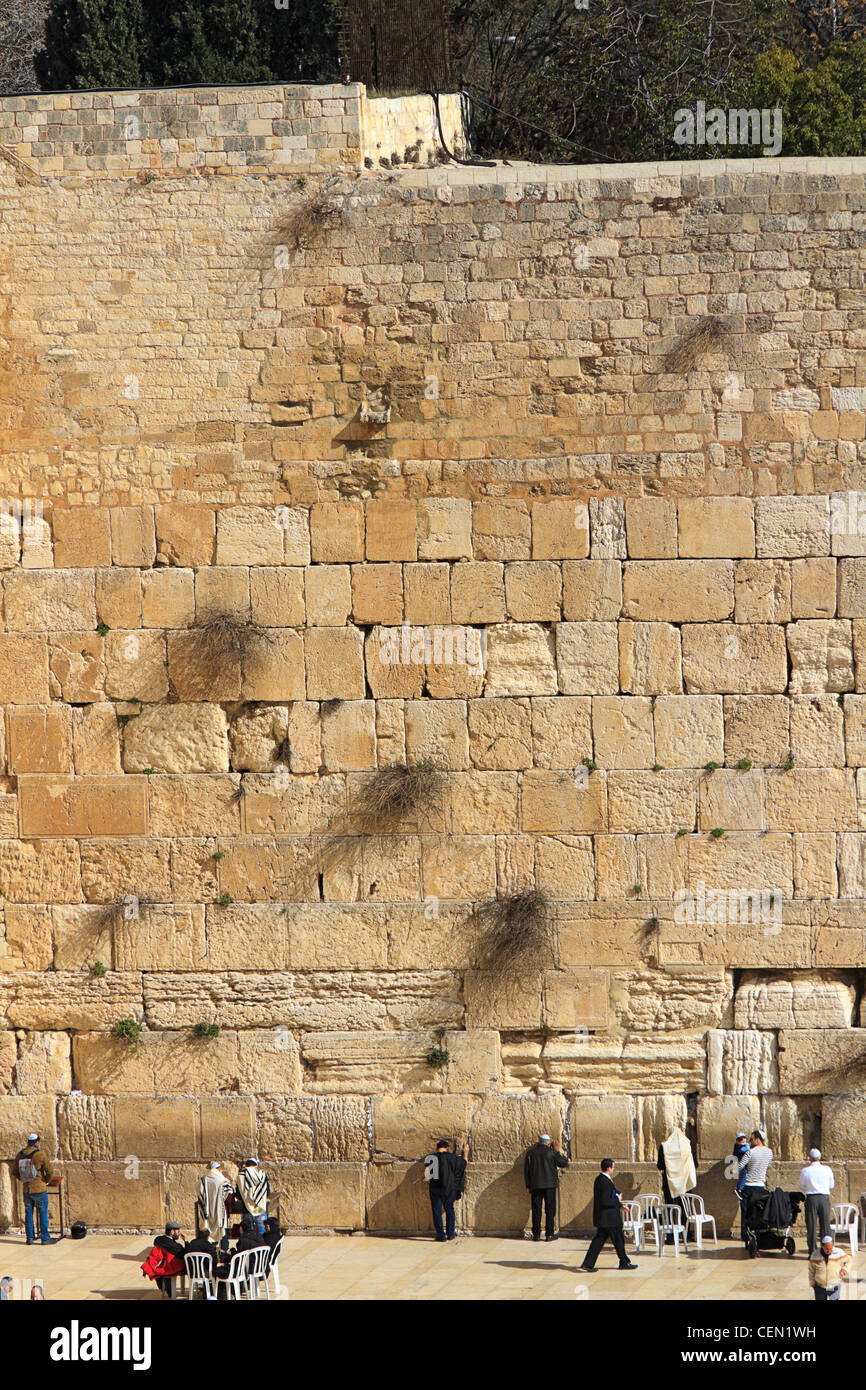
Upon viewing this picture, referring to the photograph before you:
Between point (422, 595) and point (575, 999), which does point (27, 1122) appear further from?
point (422, 595)

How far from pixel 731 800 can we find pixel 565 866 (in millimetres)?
1106

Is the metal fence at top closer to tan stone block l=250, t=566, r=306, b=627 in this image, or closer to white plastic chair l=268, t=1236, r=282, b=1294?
tan stone block l=250, t=566, r=306, b=627

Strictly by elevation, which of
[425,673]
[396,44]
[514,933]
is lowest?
[514,933]

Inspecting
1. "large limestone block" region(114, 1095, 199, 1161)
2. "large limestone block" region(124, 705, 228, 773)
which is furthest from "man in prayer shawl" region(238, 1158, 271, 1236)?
"large limestone block" region(124, 705, 228, 773)

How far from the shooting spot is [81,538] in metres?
10.1

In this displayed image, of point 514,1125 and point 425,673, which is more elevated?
point 425,673

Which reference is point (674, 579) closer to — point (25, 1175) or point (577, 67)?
point (25, 1175)

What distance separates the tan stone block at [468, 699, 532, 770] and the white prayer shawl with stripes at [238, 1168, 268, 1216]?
9.17 feet

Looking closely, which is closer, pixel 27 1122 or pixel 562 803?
pixel 562 803

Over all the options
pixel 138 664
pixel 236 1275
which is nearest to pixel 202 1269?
pixel 236 1275

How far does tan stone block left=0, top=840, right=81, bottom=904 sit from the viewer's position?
10.1 metres

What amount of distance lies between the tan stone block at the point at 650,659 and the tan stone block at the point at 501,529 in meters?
0.81

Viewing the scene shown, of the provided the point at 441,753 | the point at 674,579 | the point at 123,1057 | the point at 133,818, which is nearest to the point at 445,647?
the point at 441,753

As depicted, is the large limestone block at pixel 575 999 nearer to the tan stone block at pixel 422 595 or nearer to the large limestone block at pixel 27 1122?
the tan stone block at pixel 422 595
